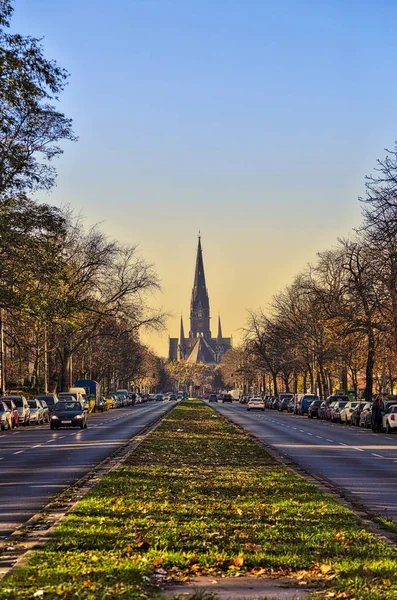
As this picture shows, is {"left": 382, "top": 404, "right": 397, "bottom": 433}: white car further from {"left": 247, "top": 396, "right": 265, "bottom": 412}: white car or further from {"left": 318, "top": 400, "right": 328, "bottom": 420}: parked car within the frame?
{"left": 247, "top": 396, "right": 265, "bottom": 412}: white car

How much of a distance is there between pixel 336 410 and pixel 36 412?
21510 millimetres

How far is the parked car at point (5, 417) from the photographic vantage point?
51.3 m

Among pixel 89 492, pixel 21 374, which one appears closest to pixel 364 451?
pixel 89 492

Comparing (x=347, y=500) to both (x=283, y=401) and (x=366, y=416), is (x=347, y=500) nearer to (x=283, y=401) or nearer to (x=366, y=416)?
(x=366, y=416)

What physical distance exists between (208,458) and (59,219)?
22907 millimetres

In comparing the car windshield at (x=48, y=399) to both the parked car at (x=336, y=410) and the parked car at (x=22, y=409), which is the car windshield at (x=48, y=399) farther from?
the parked car at (x=336, y=410)

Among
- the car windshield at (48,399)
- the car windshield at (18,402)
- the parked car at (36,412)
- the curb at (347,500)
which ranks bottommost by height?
the curb at (347,500)

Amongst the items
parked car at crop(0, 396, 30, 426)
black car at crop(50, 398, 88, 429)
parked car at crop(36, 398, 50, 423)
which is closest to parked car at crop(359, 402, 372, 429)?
black car at crop(50, 398, 88, 429)

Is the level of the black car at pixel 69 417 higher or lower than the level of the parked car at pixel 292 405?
lower

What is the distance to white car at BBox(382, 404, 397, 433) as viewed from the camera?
49844 millimetres

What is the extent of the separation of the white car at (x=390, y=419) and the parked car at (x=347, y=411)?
38.6ft

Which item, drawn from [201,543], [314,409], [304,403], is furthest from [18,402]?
[201,543]

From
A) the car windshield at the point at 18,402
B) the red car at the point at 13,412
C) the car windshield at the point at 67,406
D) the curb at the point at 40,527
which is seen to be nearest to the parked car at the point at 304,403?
the car windshield at the point at 18,402

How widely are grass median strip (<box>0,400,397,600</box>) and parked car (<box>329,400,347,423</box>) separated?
166 ft
